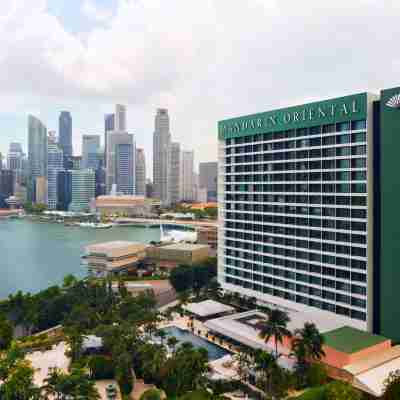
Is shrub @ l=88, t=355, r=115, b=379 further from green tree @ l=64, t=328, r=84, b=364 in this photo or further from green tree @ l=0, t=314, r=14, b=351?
green tree @ l=0, t=314, r=14, b=351

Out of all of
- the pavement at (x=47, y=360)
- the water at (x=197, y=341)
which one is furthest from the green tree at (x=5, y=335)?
the water at (x=197, y=341)

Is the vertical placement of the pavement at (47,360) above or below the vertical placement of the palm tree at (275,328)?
below

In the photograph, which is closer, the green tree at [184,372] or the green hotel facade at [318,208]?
the green tree at [184,372]

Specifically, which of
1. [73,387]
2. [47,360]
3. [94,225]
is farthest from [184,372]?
[94,225]

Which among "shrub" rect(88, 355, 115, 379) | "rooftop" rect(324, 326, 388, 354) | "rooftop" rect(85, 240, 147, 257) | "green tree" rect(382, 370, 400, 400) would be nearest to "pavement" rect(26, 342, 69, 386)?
"shrub" rect(88, 355, 115, 379)

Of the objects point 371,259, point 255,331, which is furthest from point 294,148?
point 255,331

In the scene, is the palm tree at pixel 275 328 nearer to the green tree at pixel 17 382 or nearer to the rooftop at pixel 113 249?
the green tree at pixel 17 382

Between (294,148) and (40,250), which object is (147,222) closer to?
A: (40,250)
